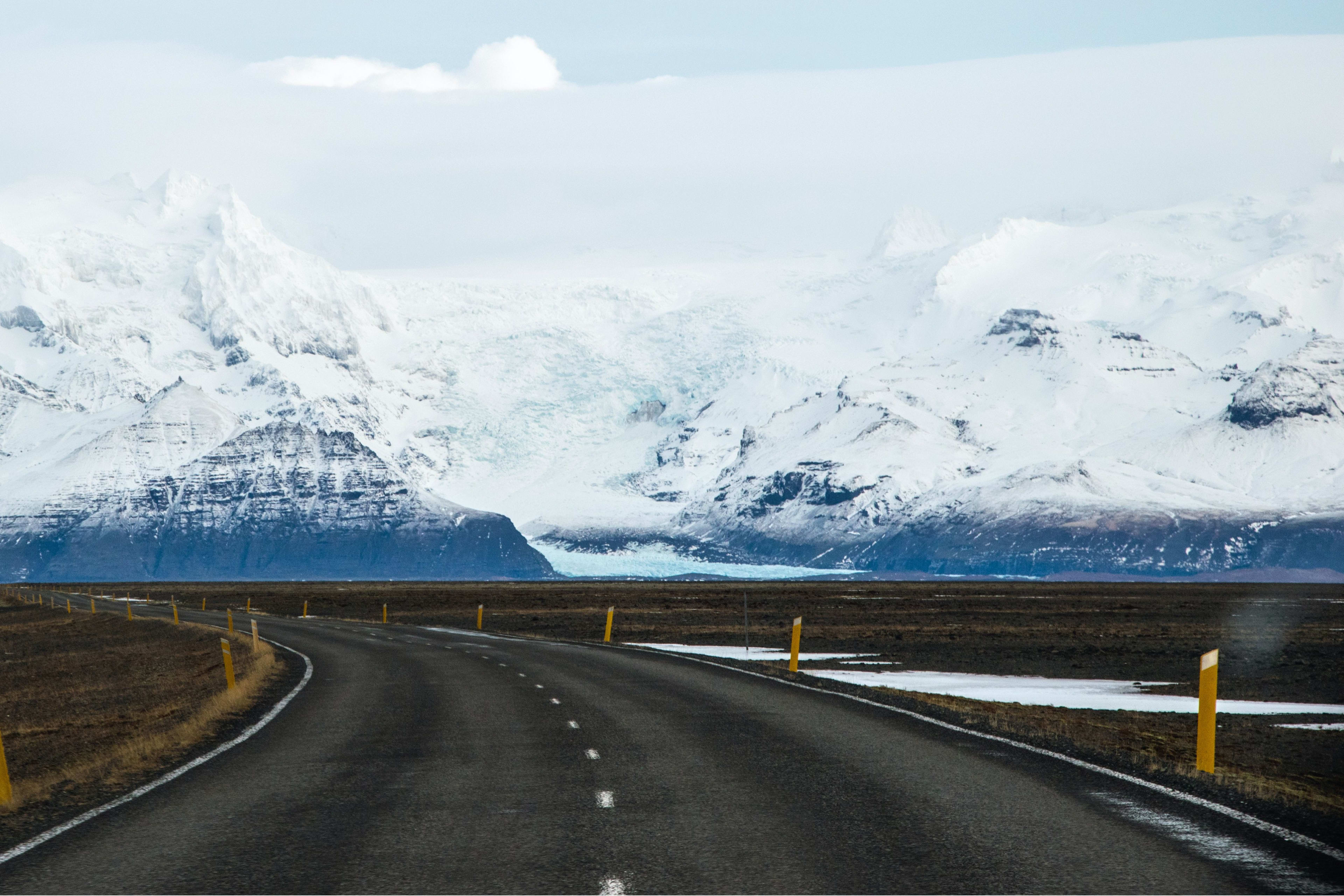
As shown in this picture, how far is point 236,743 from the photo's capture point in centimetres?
2009

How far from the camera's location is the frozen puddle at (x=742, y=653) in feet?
143

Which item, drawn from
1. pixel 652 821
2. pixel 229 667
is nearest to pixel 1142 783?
pixel 652 821

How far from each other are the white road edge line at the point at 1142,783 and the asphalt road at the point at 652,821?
0.68ft

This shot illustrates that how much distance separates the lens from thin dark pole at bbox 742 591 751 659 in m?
44.9

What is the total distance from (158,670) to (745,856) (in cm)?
3491

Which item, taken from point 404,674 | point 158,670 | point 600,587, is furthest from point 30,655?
point 600,587

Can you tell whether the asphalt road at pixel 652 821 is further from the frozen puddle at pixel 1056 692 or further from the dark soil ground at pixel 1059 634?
the frozen puddle at pixel 1056 692

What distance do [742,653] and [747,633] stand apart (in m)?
1.35

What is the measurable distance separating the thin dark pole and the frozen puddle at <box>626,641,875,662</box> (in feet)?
0.46

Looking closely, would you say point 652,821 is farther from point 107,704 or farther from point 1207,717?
point 107,704

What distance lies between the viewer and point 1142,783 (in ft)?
49.9

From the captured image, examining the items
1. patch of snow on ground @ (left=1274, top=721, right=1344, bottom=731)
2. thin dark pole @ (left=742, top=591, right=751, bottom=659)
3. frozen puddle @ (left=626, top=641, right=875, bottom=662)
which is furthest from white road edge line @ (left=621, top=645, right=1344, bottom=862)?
thin dark pole @ (left=742, top=591, right=751, bottom=659)

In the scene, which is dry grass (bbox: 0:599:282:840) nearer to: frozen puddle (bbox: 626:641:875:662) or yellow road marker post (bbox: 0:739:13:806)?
yellow road marker post (bbox: 0:739:13:806)

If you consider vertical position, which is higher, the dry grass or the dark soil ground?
the dark soil ground
